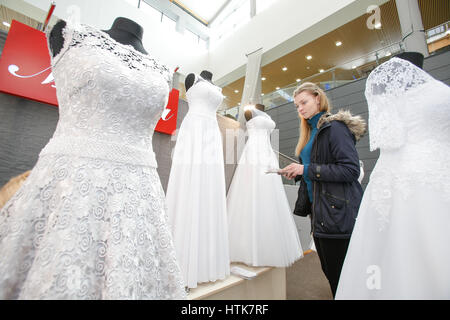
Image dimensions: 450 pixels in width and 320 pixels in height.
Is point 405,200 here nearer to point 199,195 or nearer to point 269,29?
point 199,195

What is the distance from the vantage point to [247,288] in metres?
1.31

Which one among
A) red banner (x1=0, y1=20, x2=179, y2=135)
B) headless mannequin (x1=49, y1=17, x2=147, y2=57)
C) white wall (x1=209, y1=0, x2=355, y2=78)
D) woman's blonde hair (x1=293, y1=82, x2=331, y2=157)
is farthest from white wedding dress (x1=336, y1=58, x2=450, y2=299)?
white wall (x1=209, y1=0, x2=355, y2=78)

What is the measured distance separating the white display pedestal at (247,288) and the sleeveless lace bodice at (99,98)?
32.7 inches

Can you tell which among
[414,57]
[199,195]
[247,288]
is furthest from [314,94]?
[247,288]

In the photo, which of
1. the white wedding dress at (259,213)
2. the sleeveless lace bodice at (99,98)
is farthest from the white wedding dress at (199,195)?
the sleeveless lace bodice at (99,98)

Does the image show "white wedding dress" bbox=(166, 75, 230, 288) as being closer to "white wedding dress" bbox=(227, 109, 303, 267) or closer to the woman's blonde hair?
"white wedding dress" bbox=(227, 109, 303, 267)

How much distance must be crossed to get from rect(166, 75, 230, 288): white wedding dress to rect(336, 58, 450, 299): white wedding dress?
27.4 inches

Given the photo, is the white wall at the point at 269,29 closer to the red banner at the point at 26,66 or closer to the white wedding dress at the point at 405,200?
the white wedding dress at the point at 405,200

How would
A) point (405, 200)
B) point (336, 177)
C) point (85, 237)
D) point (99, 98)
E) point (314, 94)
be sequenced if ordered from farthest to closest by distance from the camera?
1. point (314, 94)
2. point (336, 177)
3. point (405, 200)
4. point (99, 98)
5. point (85, 237)

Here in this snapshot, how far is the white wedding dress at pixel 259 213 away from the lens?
1.56m

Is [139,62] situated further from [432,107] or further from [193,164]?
[432,107]

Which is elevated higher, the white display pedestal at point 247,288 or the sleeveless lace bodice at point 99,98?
the sleeveless lace bodice at point 99,98

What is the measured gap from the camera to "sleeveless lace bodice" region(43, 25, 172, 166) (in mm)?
568

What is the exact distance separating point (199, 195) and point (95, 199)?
30.2 inches
